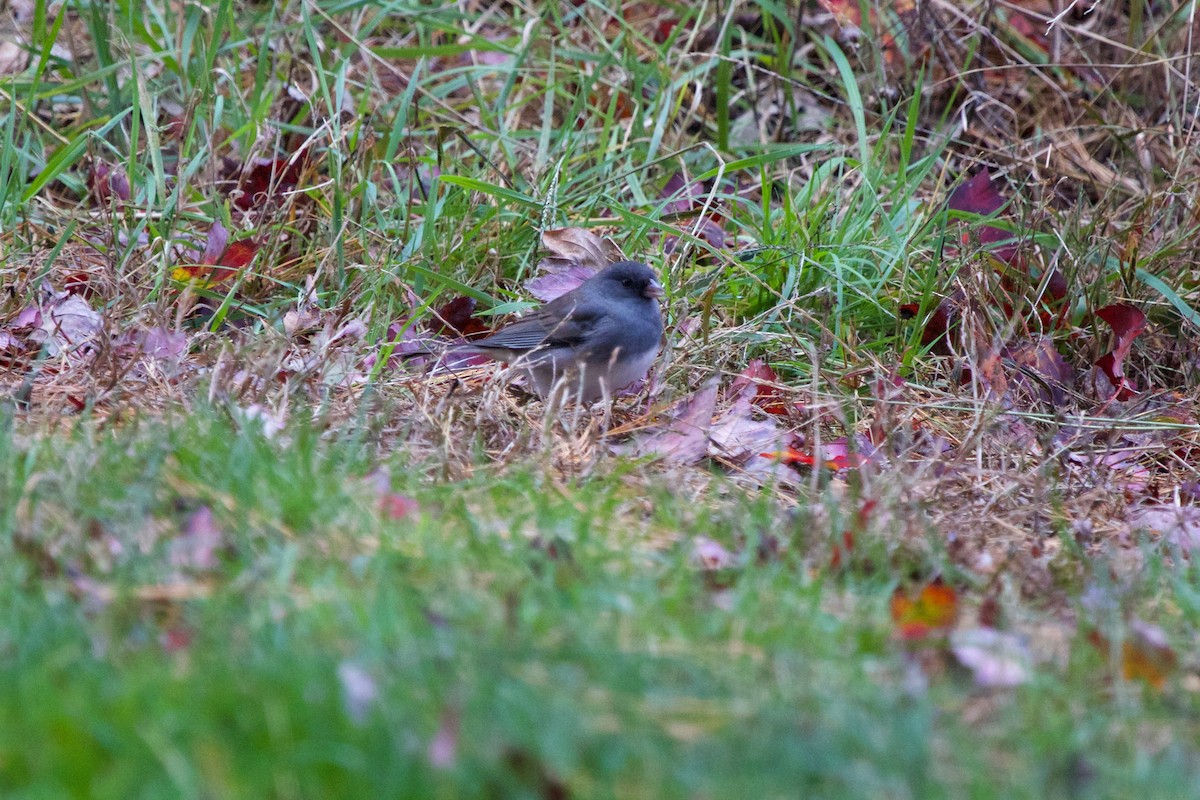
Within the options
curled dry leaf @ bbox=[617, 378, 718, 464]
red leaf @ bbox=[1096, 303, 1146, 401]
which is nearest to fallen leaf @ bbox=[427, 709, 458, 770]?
curled dry leaf @ bbox=[617, 378, 718, 464]

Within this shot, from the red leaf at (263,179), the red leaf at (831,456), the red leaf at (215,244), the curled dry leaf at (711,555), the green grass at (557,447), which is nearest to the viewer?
the green grass at (557,447)

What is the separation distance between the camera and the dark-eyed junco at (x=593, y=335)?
152 inches

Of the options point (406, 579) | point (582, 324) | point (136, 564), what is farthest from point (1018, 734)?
point (582, 324)

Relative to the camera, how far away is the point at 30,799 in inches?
56.3

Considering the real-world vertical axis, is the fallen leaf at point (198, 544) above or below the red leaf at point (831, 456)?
above

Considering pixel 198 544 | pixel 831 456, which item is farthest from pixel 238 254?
pixel 198 544

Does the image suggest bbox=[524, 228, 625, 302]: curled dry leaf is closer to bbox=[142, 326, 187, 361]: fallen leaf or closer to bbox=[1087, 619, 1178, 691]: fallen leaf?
bbox=[142, 326, 187, 361]: fallen leaf

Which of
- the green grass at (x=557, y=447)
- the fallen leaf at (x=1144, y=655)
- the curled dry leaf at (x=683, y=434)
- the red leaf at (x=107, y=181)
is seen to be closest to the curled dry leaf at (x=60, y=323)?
the green grass at (x=557, y=447)

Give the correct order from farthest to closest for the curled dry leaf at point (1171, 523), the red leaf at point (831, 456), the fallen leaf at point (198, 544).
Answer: the red leaf at point (831, 456) < the curled dry leaf at point (1171, 523) < the fallen leaf at point (198, 544)

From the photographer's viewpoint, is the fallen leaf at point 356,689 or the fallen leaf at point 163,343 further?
the fallen leaf at point 163,343

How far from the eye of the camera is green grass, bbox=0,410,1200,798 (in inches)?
59.7

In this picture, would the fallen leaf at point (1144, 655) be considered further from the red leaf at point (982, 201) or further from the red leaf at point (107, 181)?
the red leaf at point (107, 181)

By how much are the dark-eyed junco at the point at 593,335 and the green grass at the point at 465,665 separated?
1.38 m

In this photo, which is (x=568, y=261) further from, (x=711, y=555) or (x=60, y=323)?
(x=711, y=555)
